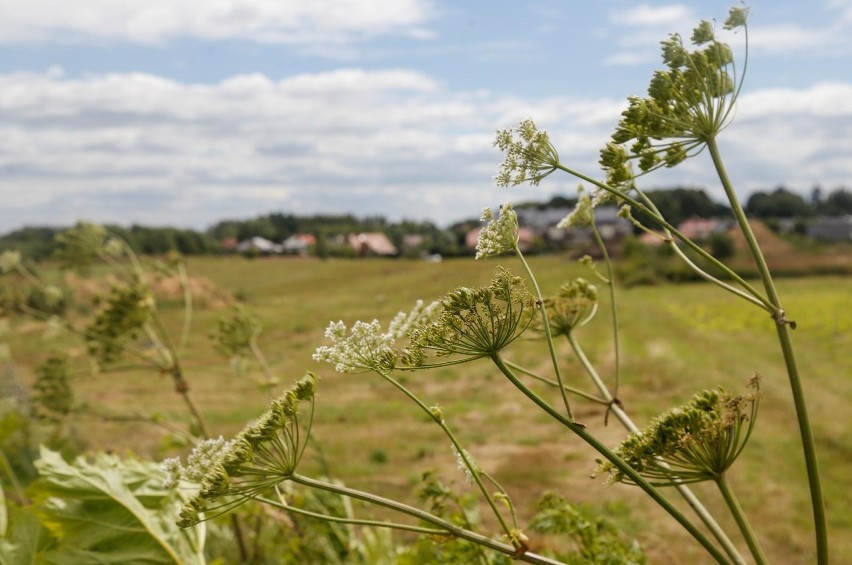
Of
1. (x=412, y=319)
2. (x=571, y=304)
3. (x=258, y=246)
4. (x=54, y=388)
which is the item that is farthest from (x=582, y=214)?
(x=258, y=246)

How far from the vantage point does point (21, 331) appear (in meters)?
35.2

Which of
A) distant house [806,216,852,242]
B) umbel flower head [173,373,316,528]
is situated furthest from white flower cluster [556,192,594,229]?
distant house [806,216,852,242]

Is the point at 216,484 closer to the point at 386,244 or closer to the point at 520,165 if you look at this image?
the point at 520,165

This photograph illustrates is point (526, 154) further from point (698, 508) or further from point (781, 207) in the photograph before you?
point (781, 207)

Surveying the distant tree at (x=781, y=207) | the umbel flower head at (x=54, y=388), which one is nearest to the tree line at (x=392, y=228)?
the distant tree at (x=781, y=207)

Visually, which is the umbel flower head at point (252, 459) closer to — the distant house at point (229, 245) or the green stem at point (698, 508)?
the green stem at point (698, 508)

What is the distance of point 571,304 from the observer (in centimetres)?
219

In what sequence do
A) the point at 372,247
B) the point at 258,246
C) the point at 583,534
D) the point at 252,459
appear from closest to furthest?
the point at 252,459 → the point at 583,534 → the point at 372,247 → the point at 258,246

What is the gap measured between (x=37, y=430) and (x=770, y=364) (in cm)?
2163

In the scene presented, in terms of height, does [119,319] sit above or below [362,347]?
below

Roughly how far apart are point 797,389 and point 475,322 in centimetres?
63

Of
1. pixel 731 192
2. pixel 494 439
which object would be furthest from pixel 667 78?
pixel 494 439

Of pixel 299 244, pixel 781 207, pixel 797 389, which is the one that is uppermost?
pixel 781 207

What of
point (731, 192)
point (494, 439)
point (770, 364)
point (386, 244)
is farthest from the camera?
point (386, 244)
